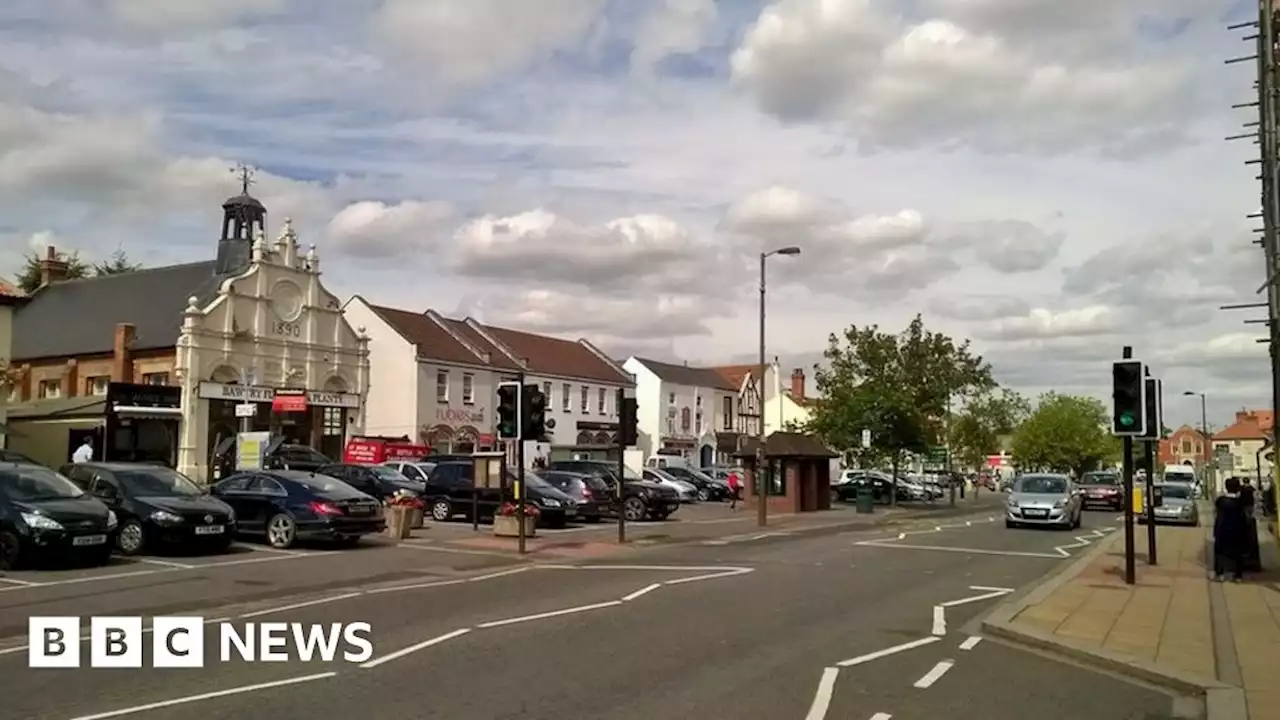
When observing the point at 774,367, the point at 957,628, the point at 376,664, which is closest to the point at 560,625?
the point at 376,664

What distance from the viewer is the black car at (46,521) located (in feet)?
56.5

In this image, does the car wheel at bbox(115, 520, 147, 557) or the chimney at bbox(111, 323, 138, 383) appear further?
the chimney at bbox(111, 323, 138, 383)

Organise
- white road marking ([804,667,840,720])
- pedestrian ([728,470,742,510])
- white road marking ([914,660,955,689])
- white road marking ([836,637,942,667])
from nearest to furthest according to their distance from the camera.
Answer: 1. white road marking ([804,667,840,720])
2. white road marking ([914,660,955,689])
3. white road marking ([836,637,942,667])
4. pedestrian ([728,470,742,510])

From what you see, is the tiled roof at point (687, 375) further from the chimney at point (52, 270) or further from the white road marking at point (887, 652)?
the white road marking at point (887, 652)

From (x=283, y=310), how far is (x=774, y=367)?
5184 cm

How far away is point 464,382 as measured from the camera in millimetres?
61812

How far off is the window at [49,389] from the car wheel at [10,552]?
130 feet

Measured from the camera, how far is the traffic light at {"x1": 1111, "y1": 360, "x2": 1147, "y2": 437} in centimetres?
1784

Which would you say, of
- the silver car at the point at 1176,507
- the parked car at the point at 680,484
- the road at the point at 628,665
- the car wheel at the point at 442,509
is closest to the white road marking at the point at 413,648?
the road at the point at 628,665

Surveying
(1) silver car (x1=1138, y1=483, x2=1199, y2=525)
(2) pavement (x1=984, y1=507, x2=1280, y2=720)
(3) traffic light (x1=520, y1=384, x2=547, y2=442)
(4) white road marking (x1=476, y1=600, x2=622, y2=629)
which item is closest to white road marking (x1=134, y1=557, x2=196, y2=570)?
(3) traffic light (x1=520, y1=384, x2=547, y2=442)

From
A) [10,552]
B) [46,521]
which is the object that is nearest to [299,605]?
[46,521]

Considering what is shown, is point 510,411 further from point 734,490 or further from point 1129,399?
point 734,490

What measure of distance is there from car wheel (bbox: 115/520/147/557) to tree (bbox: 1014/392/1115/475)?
93.5 m

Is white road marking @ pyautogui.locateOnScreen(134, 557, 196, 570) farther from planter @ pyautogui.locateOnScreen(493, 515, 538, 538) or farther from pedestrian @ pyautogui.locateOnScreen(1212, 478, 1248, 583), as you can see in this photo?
pedestrian @ pyautogui.locateOnScreen(1212, 478, 1248, 583)
